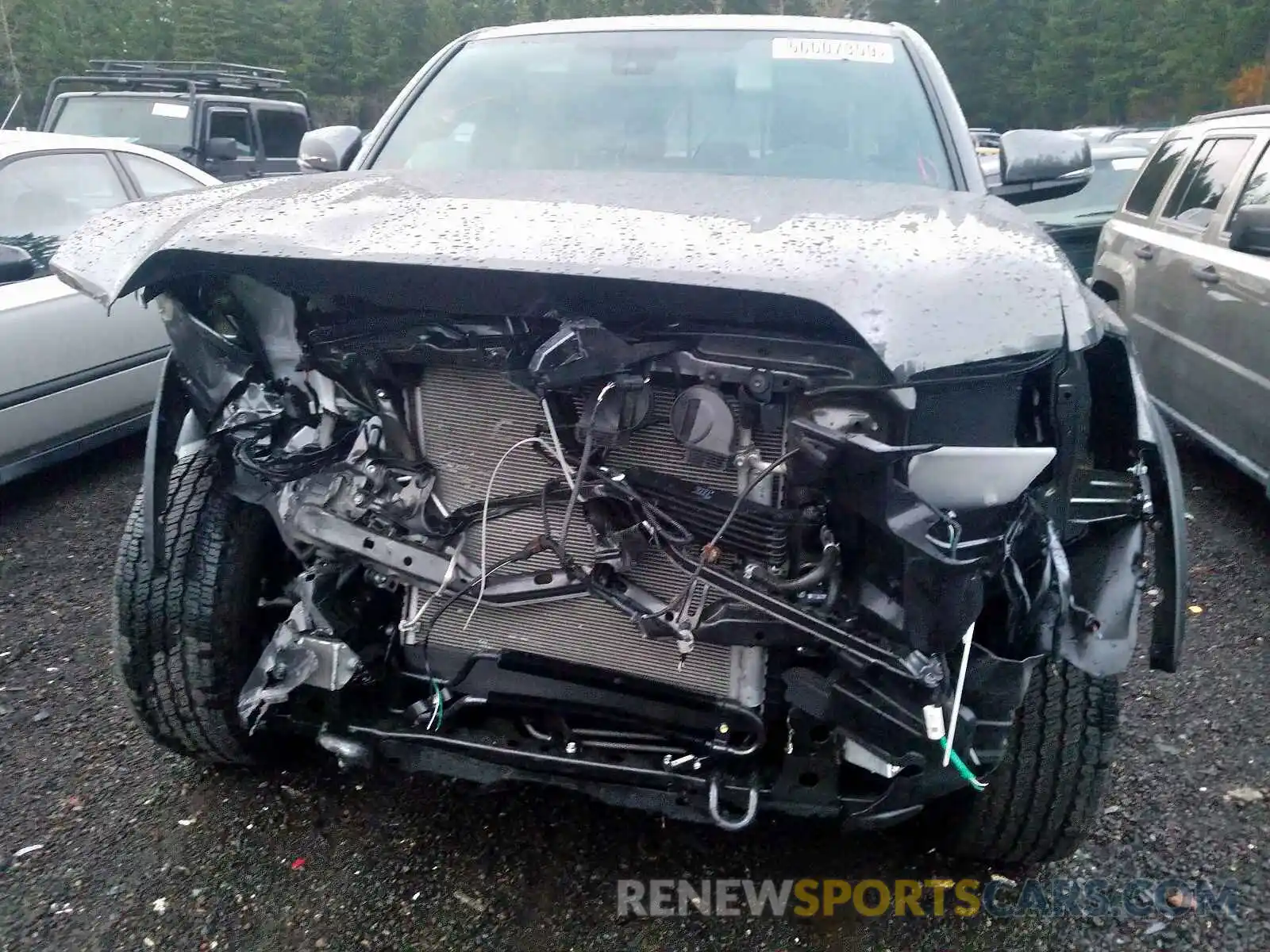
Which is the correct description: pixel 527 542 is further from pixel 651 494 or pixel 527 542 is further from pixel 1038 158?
pixel 1038 158

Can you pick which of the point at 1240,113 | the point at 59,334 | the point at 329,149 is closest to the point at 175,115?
the point at 59,334

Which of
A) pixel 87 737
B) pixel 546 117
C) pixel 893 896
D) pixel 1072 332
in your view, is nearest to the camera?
pixel 1072 332

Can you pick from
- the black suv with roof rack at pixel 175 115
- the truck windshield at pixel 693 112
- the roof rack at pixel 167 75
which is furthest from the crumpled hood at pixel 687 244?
the roof rack at pixel 167 75

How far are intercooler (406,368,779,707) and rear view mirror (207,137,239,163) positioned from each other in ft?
25.1

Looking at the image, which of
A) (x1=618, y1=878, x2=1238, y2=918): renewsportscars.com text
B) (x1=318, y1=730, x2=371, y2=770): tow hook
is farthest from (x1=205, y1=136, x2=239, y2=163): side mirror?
(x1=618, y1=878, x2=1238, y2=918): renewsportscars.com text

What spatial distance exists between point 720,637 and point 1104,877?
4.06ft

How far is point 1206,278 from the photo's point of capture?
4402mm

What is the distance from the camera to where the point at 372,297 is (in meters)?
1.96

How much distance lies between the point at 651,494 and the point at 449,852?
1.10m

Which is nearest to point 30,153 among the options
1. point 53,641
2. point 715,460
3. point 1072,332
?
point 53,641

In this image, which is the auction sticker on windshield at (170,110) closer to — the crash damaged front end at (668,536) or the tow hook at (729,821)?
the crash damaged front end at (668,536)

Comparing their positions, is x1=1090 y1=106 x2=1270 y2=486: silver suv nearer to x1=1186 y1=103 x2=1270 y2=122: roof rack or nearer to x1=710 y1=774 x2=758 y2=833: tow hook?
x1=1186 y1=103 x2=1270 y2=122: roof rack

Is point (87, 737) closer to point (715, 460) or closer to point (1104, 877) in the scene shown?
point (715, 460)

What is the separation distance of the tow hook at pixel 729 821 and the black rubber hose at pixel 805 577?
1.45 ft
